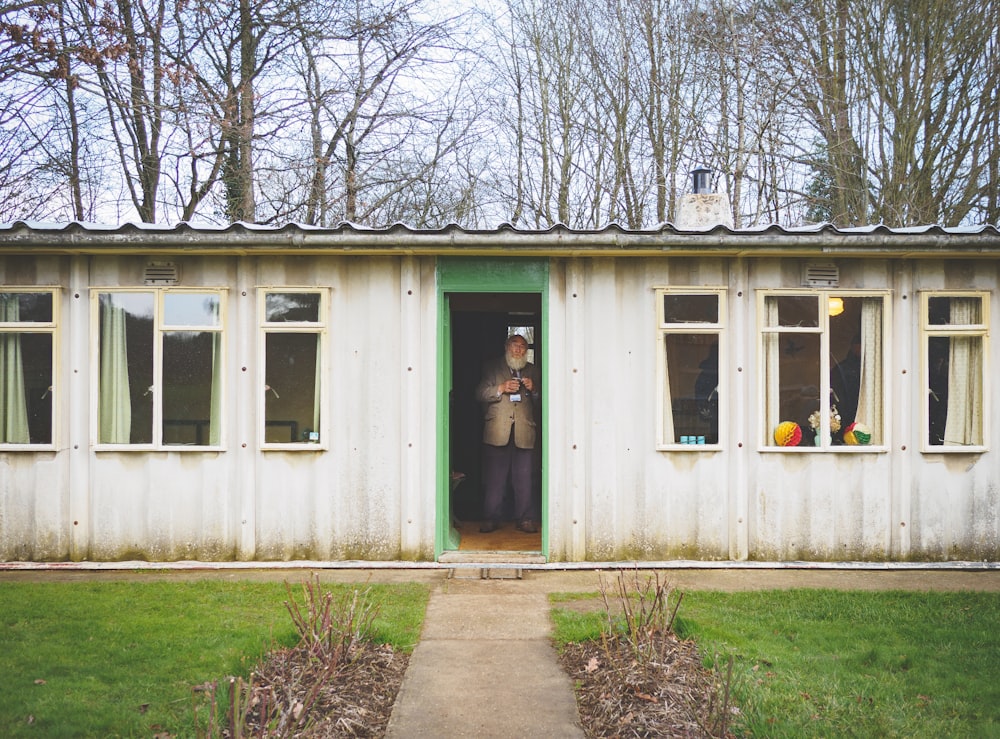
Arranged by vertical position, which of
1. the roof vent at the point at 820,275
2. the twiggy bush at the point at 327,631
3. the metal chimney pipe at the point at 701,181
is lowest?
the twiggy bush at the point at 327,631

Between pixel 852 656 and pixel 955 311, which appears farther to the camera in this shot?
pixel 955 311

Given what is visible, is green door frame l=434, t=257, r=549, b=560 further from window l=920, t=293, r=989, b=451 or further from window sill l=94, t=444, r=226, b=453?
window l=920, t=293, r=989, b=451

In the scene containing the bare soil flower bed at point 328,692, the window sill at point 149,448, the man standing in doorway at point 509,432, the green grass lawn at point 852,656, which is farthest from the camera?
the man standing in doorway at point 509,432

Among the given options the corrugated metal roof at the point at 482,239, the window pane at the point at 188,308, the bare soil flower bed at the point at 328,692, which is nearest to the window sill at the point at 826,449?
the corrugated metal roof at the point at 482,239

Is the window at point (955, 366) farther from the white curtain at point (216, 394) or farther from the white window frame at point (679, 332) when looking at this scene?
the white curtain at point (216, 394)

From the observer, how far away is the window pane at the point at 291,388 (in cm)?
727

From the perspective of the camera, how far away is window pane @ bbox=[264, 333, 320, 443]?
727cm

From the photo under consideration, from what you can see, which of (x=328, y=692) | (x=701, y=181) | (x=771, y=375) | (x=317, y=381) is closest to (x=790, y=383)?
(x=771, y=375)

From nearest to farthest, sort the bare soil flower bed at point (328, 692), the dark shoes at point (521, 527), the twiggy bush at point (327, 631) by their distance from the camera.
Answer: the bare soil flower bed at point (328, 692) < the twiggy bush at point (327, 631) < the dark shoes at point (521, 527)

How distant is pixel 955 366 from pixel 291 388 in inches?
217

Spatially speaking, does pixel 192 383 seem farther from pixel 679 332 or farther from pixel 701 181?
pixel 701 181

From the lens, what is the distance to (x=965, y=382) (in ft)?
24.3

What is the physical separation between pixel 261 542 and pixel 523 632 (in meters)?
2.72

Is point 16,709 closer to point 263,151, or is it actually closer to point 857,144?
point 263,151
